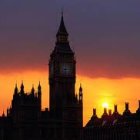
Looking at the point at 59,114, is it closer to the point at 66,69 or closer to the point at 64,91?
the point at 64,91

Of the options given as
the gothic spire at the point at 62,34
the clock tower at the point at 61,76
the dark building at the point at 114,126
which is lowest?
the dark building at the point at 114,126

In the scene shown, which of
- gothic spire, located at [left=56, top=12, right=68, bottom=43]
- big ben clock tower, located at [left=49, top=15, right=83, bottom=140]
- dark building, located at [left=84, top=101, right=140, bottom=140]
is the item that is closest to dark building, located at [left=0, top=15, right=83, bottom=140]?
big ben clock tower, located at [left=49, top=15, right=83, bottom=140]

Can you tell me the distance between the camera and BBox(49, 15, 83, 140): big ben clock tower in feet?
510

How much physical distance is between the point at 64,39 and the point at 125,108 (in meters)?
22.6

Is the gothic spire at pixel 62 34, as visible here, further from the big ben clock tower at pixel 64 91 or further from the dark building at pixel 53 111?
the dark building at pixel 53 111

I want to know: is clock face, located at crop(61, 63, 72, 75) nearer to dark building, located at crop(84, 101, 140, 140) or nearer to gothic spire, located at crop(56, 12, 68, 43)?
gothic spire, located at crop(56, 12, 68, 43)

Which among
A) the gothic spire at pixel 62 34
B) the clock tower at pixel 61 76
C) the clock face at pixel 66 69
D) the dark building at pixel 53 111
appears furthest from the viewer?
the gothic spire at pixel 62 34

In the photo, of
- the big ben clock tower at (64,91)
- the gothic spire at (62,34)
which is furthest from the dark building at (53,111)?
the gothic spire at (62,34)

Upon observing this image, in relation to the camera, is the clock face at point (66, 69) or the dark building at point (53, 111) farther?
the clock face at point (66, 69)

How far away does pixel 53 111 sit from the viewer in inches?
6220

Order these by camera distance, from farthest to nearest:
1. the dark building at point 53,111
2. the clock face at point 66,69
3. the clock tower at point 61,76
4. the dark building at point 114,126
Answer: the clock face at point 66,69 → the clock tower at point 61,76 → the dark building at point 114,126 → the dark building at point 53,111

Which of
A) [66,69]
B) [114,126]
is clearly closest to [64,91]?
[66,69]

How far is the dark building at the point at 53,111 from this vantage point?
151125 mm

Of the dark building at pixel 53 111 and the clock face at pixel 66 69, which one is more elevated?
the clock face at pixel 66 69
